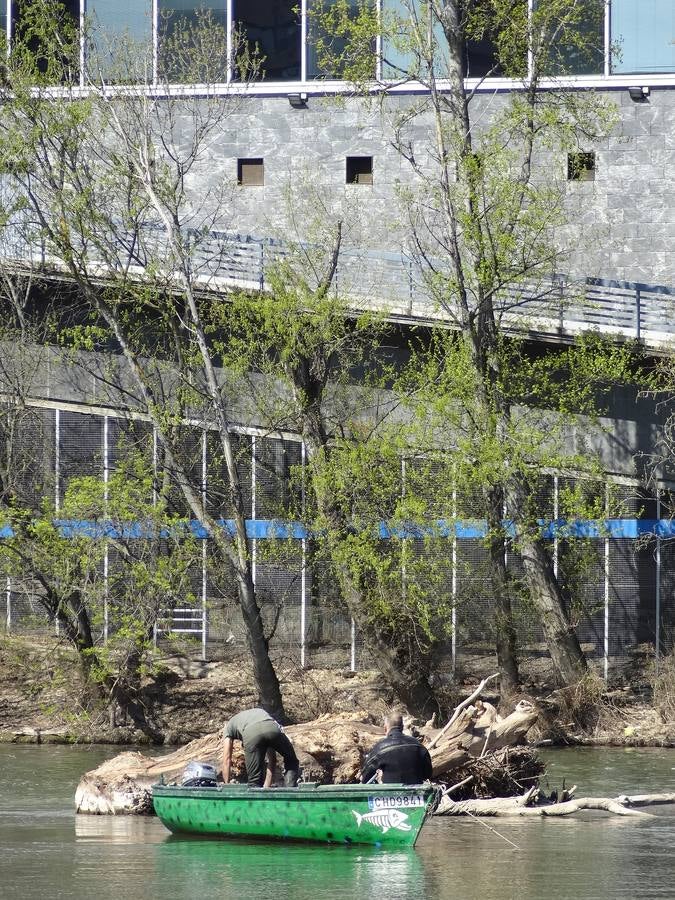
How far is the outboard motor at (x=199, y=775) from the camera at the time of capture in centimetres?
2005

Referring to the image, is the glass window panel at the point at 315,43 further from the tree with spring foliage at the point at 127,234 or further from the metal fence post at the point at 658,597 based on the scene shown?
the metal fence post at the point at 658,597

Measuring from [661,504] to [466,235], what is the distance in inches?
298

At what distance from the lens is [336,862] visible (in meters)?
17.8

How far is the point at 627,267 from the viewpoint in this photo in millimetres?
36156

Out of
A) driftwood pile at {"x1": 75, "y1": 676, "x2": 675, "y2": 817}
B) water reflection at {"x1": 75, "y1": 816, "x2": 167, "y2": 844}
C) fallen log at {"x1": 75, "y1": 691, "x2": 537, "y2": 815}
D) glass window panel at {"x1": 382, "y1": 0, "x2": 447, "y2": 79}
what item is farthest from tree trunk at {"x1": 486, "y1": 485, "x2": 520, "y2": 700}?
water reflection at {"x1": 75, "y1": 816, "x2": 167, "y2": 844}

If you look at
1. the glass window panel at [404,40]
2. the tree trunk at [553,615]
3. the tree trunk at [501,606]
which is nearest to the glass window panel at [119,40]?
the glass window panel at [404,40]

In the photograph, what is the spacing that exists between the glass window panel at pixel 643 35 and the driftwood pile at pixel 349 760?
1914cm

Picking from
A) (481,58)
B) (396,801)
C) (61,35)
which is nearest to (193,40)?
(61,35)

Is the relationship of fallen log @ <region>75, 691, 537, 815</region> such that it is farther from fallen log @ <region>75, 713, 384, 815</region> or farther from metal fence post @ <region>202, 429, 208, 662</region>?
metal fence post @ <region>202, 429, 208, 662</region>

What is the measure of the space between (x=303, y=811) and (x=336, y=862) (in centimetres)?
117

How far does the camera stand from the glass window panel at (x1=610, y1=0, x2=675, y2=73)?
35594 mm

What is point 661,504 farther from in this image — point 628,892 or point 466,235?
point 628,892

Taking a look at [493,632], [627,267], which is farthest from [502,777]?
[627,267]

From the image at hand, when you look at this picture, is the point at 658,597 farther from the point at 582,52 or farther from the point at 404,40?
the point at 404,40
